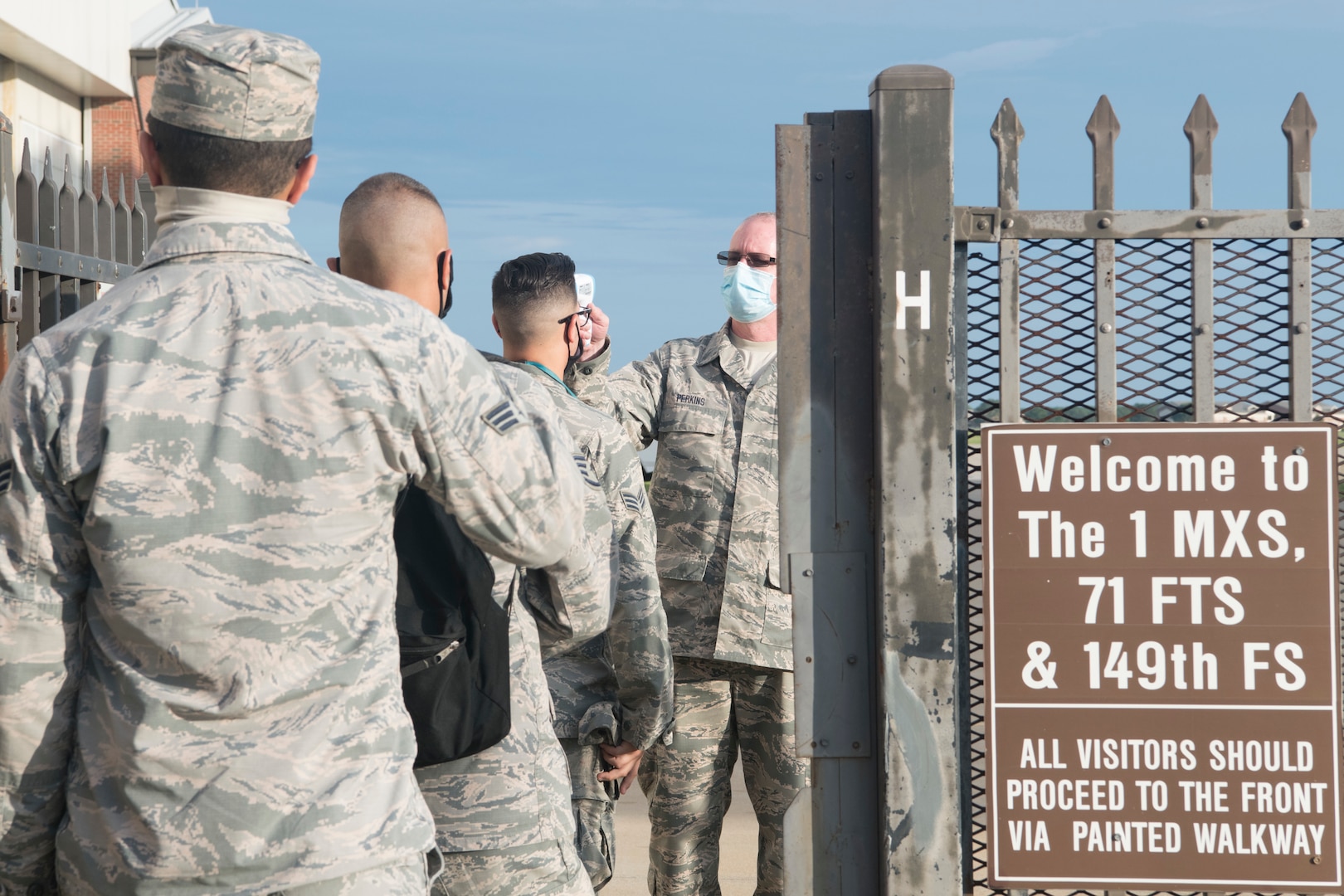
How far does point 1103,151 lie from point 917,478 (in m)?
0.70

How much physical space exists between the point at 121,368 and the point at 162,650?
33cm

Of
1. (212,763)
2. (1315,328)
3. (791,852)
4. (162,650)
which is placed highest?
(1315,328)

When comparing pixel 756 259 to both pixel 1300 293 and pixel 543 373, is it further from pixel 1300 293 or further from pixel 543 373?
pixel 1300 293

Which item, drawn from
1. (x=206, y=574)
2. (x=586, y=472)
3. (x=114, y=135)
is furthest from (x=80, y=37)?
(x=206, y=574)

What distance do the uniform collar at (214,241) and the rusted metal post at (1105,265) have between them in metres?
1.47

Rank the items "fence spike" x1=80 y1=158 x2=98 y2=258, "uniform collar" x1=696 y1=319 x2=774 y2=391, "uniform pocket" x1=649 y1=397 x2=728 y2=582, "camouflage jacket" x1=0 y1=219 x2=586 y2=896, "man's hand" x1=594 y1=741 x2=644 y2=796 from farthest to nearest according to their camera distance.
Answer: "uniform collar" x1=696 y1=319 x2=774 y2=391
"uniform pocket" x1=649 y1=397 x2=728 y2=582
"fence spike" x1=80 y1=158 x2=98 y2=258
"man's hand" x1=594 y1=741 x2=644 y2=796
"camouflage jacket" x1=0 y1=219 x2=586 y2=896

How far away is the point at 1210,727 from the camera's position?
218 cm

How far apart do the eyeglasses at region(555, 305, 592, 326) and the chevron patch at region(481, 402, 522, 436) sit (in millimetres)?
965

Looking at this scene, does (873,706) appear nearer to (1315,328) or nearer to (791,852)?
(791,852)

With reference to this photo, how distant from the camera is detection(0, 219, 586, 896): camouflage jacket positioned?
1.39 m

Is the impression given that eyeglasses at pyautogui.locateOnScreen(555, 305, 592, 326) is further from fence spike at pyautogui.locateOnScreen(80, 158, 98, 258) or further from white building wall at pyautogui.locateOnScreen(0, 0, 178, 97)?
white building wall at pyautogui.locateOnScreen(0, 0, 178, 97)

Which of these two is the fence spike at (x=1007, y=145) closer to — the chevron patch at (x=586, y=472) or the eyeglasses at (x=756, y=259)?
the chevron patch at (x=586, y=472)

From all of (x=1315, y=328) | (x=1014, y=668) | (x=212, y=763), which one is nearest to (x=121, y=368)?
(x=212, y=763)

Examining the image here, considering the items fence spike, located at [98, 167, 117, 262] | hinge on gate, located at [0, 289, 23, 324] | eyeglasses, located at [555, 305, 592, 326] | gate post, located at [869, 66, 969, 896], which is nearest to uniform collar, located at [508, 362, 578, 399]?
eyeglasses, located at [555, 305, 592, 326]
